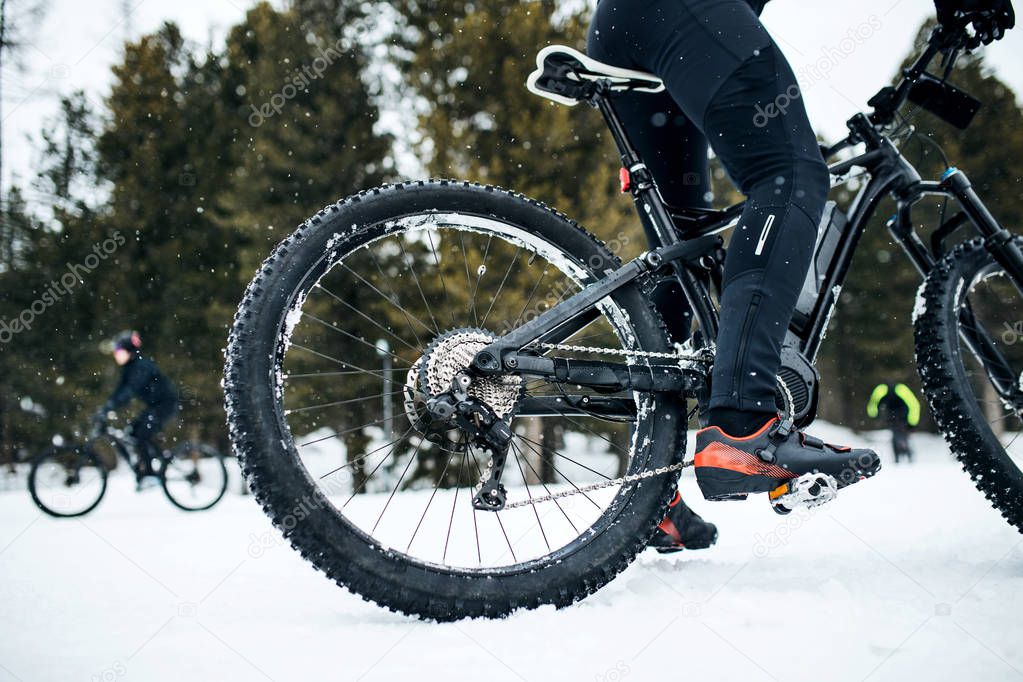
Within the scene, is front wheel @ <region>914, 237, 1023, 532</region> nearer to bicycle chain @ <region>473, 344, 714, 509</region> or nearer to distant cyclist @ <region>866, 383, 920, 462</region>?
bicycle chain @ <region>473, 344, 714, 509</region>

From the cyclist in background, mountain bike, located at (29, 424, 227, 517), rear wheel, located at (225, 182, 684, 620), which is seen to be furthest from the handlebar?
mountain bike, located at (29, 424, 227, 517)

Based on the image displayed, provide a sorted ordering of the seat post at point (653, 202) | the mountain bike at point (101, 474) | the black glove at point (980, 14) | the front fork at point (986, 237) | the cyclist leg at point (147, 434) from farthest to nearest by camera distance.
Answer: the cyclist leg at point (147, 434) → the mountain bike at point (101, 474) → the front fork at point (986, 237) → the black glove at point (980, 14) → the seat post at point (653, 202)

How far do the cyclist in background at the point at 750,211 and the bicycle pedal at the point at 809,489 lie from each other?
0.01m

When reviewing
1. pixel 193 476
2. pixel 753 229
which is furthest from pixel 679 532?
pixel 193 476

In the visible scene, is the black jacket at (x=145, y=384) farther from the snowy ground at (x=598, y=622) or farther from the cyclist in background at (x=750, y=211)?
the cyclist in background at (x=750, y=211)

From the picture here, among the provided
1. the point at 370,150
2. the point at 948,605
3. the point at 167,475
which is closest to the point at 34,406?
the point at 370,150

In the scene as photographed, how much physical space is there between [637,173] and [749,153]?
0.32 metres

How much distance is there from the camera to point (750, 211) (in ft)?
5.57

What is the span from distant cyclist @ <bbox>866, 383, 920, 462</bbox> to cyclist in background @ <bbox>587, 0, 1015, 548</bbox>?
28.4 feet

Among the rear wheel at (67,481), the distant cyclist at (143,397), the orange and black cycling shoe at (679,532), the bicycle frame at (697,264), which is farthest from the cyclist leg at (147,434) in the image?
the bicycle frame at (697,264)

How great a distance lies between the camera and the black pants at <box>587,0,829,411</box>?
163cm

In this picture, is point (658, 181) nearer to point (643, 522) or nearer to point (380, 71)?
point (643, 522)

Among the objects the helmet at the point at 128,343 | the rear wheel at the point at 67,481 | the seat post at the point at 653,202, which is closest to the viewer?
the seat post at the point at 653,202

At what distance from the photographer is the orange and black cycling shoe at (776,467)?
1.58 m
